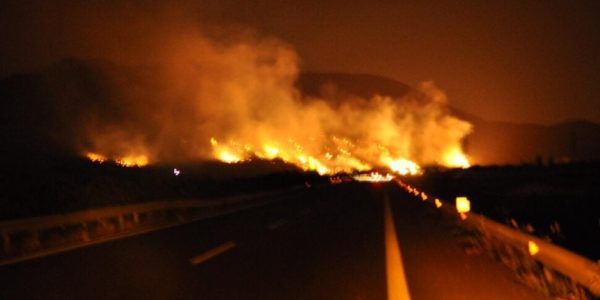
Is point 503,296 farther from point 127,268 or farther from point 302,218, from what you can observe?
point 302,218

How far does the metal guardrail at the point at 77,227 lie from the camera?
A: 14234 mm

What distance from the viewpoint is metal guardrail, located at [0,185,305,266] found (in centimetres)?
1423

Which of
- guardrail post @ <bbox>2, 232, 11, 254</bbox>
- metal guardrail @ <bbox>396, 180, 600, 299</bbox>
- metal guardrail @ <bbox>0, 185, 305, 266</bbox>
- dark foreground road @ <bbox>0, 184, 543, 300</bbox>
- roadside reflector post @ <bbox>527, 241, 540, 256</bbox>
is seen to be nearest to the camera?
metal guardrail @ <bbox>396, 180, 600, 299</bbox>

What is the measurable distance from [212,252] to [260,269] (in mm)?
2486

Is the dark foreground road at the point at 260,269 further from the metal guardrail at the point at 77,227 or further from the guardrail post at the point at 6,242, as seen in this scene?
the guardrail post at the point at 6,242

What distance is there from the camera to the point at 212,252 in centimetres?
1295

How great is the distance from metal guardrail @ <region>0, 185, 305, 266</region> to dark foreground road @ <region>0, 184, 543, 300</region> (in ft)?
4.40

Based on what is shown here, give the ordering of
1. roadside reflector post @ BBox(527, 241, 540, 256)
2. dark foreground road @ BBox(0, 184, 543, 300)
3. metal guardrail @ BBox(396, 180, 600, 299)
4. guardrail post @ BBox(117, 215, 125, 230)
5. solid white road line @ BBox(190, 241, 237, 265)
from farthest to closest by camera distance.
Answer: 1. guardrail post @ BBox(117, 215, 125, 230)
2. solid white road line @ BBox(190, 241, 237, 265)
3. roadside reflector post @ BBox(527, 241, 540, 256)
4. dark foreground road @ BBox(0, 184, 543, 300)
5. metal guardrail @ BBox(396, 180, 600, 299)

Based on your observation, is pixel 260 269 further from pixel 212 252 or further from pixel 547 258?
pixel 547 258

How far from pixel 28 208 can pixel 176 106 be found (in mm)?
84716

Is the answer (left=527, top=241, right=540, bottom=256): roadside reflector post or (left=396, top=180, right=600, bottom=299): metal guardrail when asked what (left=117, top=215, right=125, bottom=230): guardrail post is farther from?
(left=527, top=241, right=540, bottom=256): roadside reflector post

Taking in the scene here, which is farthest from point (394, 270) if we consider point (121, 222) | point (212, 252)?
point (121, 222)

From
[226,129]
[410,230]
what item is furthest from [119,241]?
[226,129]

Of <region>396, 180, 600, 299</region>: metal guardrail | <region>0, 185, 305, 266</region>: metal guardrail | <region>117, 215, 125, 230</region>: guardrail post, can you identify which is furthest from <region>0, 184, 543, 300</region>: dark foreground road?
<region>117, 215, 125, 230</region>: guardrail post
